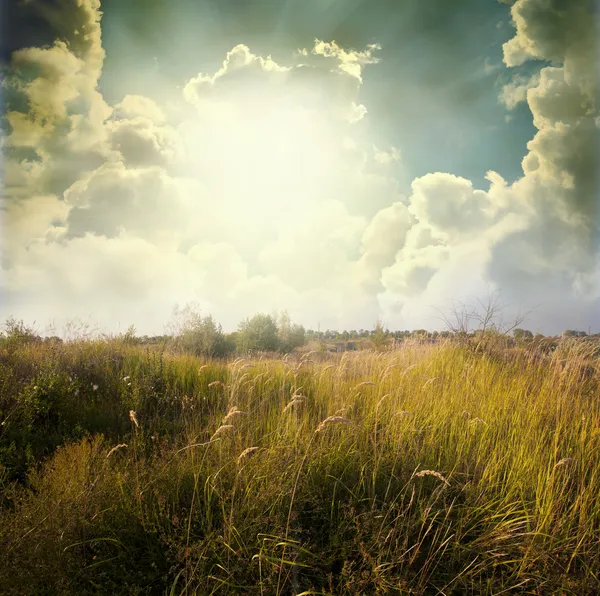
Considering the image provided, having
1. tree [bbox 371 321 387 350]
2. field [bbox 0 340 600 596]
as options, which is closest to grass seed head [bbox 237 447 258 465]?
field [bbox 0 340 600 596]

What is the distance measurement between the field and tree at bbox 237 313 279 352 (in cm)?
1497

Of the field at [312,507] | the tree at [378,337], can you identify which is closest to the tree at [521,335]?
the field at [312,507]

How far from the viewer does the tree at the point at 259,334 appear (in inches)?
797

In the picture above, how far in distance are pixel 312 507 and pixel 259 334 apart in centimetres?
1807

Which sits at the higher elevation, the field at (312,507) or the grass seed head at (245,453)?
the grass seed head at (245,453)

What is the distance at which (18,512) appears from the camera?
2506mm

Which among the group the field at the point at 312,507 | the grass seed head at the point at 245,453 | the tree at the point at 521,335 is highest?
the tree at the point at 521,335

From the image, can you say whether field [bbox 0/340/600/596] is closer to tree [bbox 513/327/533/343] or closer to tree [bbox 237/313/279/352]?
tree [bbox 513/327/533/343]

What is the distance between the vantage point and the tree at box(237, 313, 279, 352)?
20.2 metres

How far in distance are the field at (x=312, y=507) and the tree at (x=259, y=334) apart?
1497 cm

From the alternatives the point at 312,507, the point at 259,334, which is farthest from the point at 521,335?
the point at 259,334

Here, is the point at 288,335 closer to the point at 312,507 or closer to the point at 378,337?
the point at 378,337

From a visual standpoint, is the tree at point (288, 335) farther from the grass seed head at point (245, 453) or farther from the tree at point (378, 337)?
the grass seed head at point (245, 453)

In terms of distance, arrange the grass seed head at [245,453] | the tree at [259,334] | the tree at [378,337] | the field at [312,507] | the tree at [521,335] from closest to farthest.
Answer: the grass seed head at [245,453] < the field at [312,507] < the tree at [521,335] < the tree at [378,337] < the tree at [259,334]
